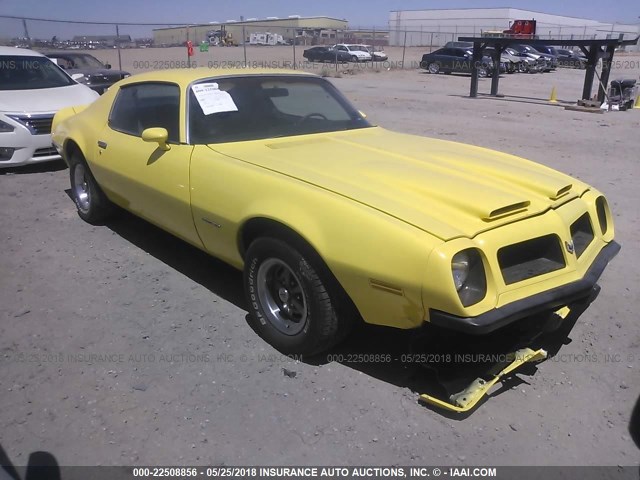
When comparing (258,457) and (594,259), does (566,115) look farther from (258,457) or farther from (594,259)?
(258,457)

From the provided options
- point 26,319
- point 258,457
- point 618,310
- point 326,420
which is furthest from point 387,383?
point 26,319

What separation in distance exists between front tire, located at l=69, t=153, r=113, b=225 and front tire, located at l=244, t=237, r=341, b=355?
7.80 ft

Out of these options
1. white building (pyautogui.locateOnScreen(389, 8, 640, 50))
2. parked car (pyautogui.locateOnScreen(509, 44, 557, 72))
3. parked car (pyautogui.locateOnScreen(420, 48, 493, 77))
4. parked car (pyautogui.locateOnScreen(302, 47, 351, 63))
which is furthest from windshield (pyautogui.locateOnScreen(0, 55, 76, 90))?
white building (pyautogui.locateOnScreen(389, 8, 640, 50))

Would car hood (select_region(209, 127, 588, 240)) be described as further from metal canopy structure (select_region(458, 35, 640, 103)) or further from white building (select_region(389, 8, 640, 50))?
white building (select_region(389, 8, 640, 50))

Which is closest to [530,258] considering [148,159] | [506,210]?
[506,210]

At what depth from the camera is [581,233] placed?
10.1ft

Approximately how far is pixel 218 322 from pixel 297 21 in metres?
85.2

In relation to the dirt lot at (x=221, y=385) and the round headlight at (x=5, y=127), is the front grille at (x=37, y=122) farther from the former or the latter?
the dirt lot at (x=221, y=385)

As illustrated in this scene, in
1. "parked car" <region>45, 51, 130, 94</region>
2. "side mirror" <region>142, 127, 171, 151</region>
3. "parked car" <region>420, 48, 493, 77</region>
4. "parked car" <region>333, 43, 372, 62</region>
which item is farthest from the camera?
"parked car" <region>333, 43, 372, 62</region>

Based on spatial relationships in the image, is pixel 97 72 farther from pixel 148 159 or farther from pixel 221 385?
pixel 221 385

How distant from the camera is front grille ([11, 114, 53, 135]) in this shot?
6957 millimetres

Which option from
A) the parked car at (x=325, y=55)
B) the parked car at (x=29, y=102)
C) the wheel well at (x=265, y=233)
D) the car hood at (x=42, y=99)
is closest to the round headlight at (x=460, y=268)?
the wheel well at (x=265, y=233)

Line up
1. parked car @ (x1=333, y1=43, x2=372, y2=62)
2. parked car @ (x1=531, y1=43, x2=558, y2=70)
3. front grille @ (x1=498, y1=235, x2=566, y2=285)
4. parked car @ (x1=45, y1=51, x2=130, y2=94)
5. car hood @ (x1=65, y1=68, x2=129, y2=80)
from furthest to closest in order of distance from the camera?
1. parked car @ (x1=333, y1=43, x2=372, y2=62)
2. parked car @ (x1=531, y1=43, x2=558, y2=70)
3. car hood @ (x1=65, y1=68, x2=129, y2=80)
4. parked car @ (x1=45, y1=51, x2=130, y2=94)
5. front grille @ (x1=498, y1=235, x2=566, y2=285)

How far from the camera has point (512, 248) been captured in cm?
258
